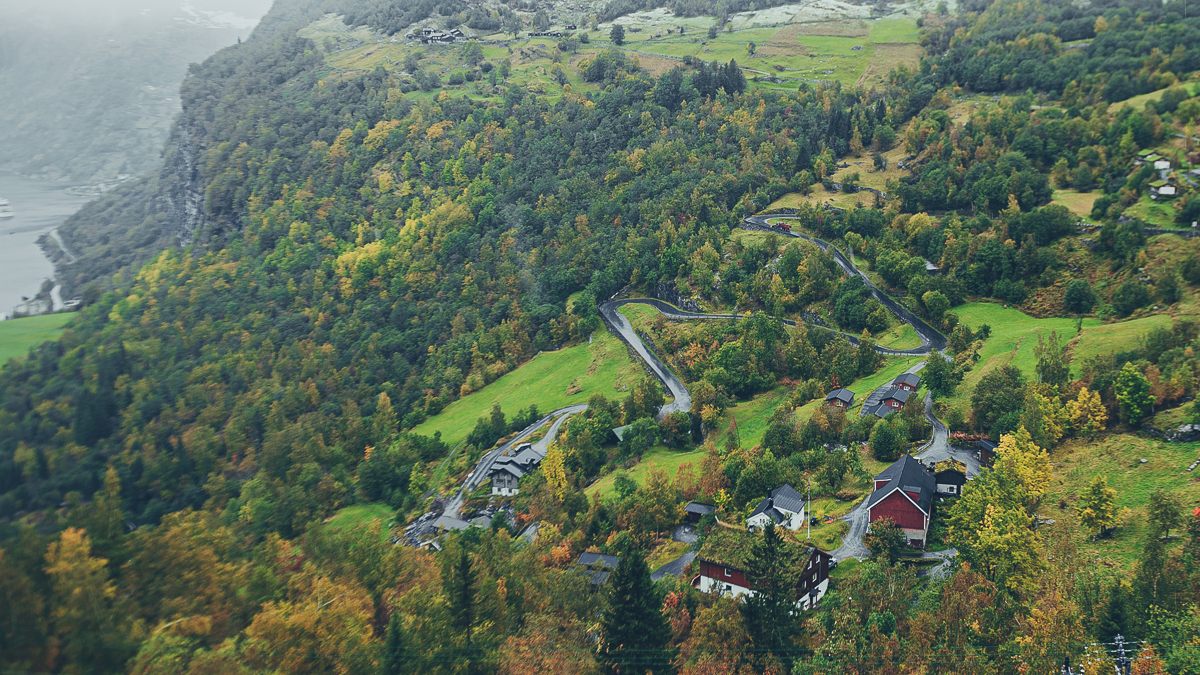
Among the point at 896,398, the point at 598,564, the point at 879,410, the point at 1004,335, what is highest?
the point at 896,398

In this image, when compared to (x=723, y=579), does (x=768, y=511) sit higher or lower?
lower

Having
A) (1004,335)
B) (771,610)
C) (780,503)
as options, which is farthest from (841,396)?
(771,610)

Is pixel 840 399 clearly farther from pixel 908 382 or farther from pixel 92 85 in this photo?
pixel 92 85

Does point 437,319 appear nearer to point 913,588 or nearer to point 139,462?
point 139,462

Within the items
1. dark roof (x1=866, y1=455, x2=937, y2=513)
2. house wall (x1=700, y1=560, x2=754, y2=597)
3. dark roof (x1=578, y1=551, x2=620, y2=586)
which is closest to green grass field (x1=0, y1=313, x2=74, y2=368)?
dark roof (x1=578, y1=551, x2=620, y2=586)

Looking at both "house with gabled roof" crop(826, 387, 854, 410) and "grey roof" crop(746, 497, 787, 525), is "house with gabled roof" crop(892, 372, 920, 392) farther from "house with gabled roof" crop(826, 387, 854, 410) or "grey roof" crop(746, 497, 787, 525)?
"grey roof" crop(746, 497, 787, 525)

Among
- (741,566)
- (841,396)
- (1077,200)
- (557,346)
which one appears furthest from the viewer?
(557,346)
